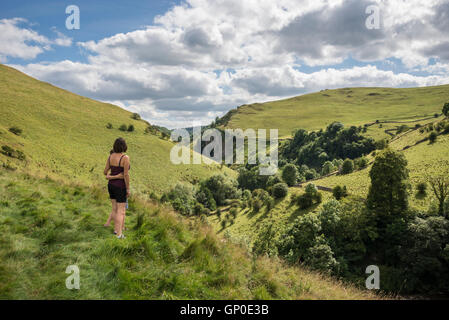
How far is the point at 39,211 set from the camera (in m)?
7.86

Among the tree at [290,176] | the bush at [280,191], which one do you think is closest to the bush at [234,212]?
the bush at [280,191]

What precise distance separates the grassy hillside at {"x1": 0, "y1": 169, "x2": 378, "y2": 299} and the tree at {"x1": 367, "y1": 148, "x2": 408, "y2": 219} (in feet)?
101

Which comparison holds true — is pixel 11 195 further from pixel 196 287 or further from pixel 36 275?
pixel 196 287

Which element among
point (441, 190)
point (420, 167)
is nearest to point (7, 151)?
point (441, 190)

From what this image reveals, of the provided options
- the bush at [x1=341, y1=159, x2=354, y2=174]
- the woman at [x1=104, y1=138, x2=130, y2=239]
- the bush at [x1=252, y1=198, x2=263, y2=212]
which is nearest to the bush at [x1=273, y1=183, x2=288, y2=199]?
the bush at [x1=252, y1=198, x2=263, y2=212]

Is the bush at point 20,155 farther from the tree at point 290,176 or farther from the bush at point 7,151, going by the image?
the tree at point 290,176

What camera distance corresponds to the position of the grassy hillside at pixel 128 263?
4.93 metres

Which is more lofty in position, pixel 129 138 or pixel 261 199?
→ pixel 129 138

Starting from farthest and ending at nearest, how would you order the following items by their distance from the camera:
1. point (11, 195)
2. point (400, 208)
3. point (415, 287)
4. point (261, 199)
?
point (261, 199), point (400, 208), point (415, 287), point (11, 195)

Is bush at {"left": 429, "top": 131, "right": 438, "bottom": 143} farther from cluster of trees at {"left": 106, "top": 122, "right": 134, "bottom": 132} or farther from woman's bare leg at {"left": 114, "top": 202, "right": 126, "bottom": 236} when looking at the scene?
cluster of trees at {"left": 106, "top": 122, "right": 134, "bottom": 132}

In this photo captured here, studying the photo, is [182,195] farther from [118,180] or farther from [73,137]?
[118,180]

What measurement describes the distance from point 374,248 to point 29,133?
8413 cm

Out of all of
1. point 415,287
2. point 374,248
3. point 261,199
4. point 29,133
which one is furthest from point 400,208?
point 29,133

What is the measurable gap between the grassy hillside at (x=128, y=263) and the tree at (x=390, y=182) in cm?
3085
